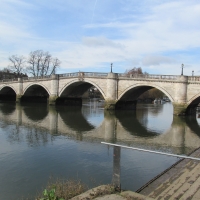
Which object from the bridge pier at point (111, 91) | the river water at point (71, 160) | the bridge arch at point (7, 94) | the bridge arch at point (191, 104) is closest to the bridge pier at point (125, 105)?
the bridge pier at point (111, 91)

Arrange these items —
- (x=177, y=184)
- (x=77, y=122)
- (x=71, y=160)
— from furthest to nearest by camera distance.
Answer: (x=77, y=122), (x=71, y=160), (x=177, y=184)

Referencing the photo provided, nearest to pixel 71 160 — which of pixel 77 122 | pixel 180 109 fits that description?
pixel 77 122

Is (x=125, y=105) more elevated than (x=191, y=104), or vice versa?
(x=191, y=104)

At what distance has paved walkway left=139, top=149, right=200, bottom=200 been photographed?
4.91 metres

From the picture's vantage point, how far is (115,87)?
29.9 m

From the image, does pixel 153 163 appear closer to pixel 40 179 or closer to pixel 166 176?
pixel 166 176

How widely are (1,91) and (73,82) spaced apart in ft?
83.6

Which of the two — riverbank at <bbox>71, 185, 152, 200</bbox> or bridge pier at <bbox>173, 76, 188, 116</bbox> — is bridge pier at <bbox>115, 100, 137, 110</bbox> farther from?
riverbank at <bbox>71, 185, 152, 200</bbox>

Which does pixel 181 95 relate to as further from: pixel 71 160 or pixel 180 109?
pixel 71 160

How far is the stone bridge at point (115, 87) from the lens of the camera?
80.0 feet

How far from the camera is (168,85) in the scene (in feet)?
84.1

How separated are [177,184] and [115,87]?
24552mm

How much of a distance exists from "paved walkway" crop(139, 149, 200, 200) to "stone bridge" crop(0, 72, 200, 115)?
18.2 metres

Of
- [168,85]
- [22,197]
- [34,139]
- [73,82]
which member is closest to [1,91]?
[73,82]
